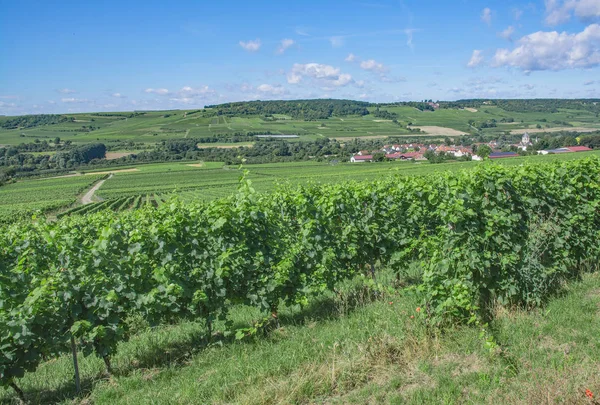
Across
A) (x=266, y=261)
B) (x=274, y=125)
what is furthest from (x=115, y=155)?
(x=266, y=261)

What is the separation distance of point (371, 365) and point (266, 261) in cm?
254

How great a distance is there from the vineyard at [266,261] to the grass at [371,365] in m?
0.36

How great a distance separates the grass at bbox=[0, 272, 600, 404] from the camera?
Result: 401cm

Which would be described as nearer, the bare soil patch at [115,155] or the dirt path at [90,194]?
the dirt path at [90,194]

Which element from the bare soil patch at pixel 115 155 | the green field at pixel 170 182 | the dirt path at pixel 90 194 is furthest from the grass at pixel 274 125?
the dirt path at pixel 90 194

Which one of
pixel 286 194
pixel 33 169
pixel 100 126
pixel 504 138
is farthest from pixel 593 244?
pixel 100 126

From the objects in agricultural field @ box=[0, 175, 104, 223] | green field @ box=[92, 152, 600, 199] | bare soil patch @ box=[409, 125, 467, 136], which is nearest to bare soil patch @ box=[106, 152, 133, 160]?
green field @ box=[92, 152, 600, 199]

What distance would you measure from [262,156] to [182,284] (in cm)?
10549

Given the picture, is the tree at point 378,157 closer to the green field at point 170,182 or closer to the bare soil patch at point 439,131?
the green field at point 170,182

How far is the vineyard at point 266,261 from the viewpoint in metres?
5.25

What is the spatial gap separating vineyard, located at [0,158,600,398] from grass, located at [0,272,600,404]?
360 millimetres

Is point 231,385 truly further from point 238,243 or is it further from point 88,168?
point 88,168

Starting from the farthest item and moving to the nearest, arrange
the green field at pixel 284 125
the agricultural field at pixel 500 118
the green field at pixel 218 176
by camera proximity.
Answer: the green field at pixel 284 125, the agricultural field at pixel 500 118, the green field at pixel 218 176

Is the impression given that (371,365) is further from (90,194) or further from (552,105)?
(552,105)
